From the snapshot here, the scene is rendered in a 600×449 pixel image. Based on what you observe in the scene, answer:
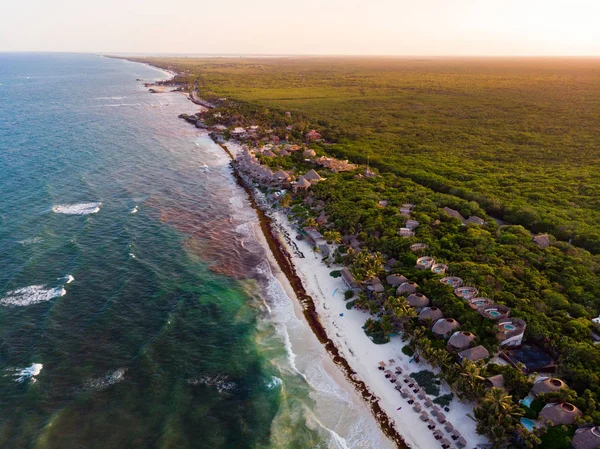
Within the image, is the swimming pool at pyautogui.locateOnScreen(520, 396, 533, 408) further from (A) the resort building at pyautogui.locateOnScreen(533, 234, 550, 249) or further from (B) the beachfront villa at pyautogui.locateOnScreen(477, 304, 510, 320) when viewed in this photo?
(A) the resort building at pyautogui.locateOnScreen(533, 234, 550, 249)

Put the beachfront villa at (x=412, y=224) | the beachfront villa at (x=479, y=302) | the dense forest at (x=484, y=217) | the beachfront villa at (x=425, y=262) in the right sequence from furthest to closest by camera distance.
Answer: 1. the beachfront villa at (x=412, y=224)
2. the beachfront villa at (x=425, y=262)
3. the beachfront villa at (x=479, y=302)
4. the dense forest at (x=484, y=217)

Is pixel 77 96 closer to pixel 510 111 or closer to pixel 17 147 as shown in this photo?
pixel 17 147

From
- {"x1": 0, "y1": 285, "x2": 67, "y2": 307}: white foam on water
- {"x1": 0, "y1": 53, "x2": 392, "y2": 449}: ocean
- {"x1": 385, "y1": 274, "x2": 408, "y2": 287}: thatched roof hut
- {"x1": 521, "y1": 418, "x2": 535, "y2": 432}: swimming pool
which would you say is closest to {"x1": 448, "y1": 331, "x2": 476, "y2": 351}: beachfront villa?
{"x1": 521, "y1": 418, "x2": 535, "y2": 432}: swimming pool

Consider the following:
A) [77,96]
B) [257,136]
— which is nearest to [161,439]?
[257,136]

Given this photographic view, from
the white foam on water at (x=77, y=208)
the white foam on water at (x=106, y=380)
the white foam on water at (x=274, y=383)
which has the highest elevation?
the white foam on water at (x=77, y=208)

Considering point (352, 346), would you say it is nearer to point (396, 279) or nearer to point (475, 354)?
point (396, 279)

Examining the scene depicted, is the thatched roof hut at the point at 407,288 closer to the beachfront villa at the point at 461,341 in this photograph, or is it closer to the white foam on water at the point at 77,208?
the beachfront villa at the point at 461,341

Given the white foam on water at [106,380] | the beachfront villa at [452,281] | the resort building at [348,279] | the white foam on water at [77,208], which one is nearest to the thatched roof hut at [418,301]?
the beachfront villa at [452,281]

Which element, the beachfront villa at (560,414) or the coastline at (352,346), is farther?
the coastline at (352,346)
